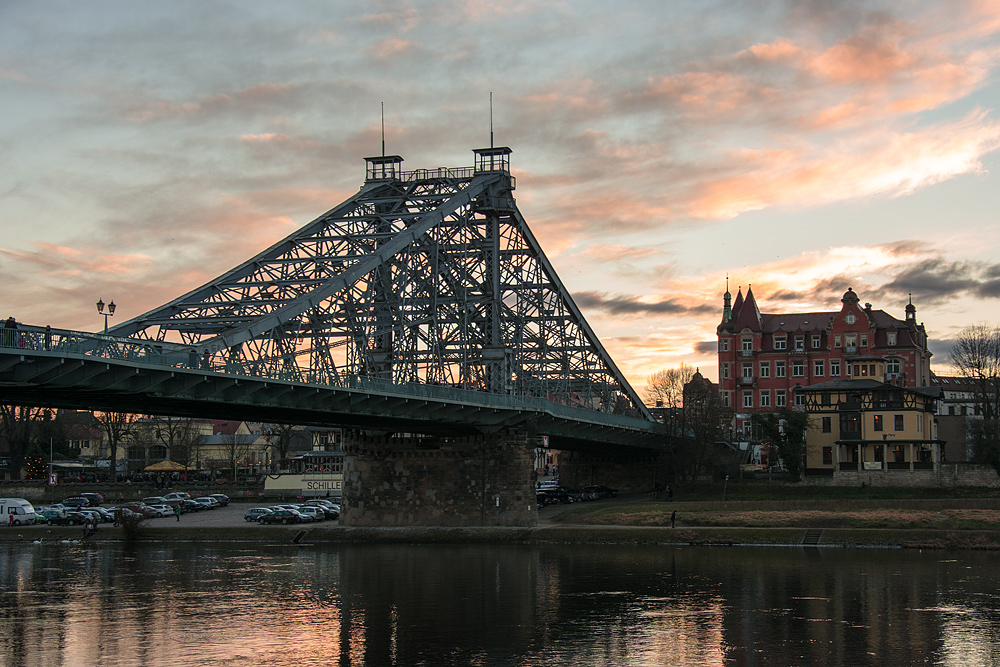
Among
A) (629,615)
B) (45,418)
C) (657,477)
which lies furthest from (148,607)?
(45,418)

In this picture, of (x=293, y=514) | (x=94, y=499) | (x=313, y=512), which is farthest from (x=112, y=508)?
(x=313, y=512)

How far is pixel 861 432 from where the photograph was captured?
4227 inches

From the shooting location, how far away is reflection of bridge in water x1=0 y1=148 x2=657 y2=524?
58406mm

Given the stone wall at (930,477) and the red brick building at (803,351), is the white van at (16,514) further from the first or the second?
the red brick building at (803,351)

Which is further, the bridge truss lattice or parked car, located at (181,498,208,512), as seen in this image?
parked car, located at (181,498,208,512)

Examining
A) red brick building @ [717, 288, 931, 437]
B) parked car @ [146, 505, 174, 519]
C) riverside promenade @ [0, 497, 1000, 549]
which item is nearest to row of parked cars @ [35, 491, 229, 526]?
parked car @ [146, 505, 174, 519]

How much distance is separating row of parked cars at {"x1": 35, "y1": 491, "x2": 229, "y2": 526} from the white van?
35.8 inches

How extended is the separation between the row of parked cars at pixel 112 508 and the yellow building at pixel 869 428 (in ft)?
199

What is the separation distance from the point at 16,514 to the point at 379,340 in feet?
120

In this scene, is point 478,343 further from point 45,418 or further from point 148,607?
point 45,418

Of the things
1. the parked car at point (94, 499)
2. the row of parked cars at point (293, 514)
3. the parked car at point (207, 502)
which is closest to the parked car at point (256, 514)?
the row of parked cars at point (293, 514)

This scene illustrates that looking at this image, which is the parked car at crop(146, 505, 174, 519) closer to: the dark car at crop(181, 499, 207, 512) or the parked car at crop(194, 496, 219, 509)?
the dark car at crop(181, 499, 207, 512)

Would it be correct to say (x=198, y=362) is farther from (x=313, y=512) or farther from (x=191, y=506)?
(x=191, y=506)

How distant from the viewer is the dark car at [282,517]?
95.1 m
